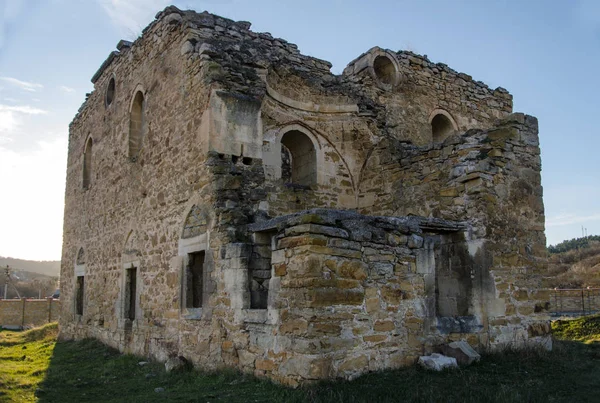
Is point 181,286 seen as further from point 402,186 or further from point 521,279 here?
point 521,279

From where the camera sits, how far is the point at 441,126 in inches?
541

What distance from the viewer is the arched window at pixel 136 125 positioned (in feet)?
39.6

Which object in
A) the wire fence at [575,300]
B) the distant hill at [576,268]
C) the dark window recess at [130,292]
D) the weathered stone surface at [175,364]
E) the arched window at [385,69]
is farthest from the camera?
the distant hill at [576,268]

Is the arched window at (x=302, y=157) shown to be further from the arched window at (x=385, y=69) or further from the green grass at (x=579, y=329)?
the green grass at (x=579, y=329)

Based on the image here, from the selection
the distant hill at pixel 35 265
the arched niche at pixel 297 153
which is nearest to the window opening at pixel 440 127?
the arched niche at pixel 297 153

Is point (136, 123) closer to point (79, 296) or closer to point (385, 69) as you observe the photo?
point (79, 296)

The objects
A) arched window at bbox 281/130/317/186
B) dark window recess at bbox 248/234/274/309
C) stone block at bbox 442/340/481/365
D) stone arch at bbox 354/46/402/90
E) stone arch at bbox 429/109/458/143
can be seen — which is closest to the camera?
stone block at bbox 442/340/481/365

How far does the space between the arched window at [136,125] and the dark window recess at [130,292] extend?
268 cm

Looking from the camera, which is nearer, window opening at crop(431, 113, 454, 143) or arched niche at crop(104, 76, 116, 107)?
window opening at crop(431, 113, 454, 143)

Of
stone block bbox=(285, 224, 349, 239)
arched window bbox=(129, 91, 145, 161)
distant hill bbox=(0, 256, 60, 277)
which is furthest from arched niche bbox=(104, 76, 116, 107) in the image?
distant hill bbox=(0, 256, 60, 277)

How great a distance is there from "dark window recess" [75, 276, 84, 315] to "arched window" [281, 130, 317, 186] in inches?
306

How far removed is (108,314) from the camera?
1232 cm

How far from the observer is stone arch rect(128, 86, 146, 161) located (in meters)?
12.0

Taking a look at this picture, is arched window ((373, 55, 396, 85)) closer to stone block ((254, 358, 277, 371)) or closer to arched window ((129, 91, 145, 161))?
arched window ((129, 91, 145, 161))
